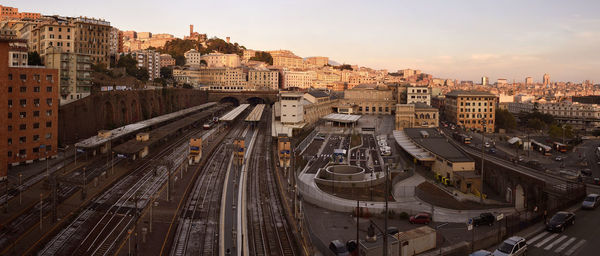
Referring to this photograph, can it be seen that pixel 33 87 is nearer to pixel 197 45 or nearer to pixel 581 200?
pixel 581 200

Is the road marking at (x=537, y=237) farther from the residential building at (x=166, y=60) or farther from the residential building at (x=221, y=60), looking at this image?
the residential building at (x=221, y=60)

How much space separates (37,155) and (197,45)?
414 ft

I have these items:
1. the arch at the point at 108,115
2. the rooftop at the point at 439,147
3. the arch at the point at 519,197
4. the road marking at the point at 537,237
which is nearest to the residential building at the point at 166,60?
the arch at the point at 108,115

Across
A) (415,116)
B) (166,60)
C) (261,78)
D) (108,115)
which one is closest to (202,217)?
(108,115)

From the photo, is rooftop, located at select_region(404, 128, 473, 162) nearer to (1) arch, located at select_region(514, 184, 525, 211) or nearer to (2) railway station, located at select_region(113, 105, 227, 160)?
(1) arch, located at select_region(514, 184, 525, 211)

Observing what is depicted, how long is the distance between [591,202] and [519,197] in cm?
387

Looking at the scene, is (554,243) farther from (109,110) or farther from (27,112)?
(109,110)

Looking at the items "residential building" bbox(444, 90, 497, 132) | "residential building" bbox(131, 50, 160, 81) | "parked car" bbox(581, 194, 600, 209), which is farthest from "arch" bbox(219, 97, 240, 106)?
"parked car" bbox(581, 194, 600, 209)

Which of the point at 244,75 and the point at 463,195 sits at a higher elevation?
the point at 244,75

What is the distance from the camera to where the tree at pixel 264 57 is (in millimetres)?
168150

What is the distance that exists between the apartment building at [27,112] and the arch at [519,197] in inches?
1401

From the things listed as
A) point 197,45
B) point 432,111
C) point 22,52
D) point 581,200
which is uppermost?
point 197,45

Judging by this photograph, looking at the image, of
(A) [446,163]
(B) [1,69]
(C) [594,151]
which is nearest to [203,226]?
(A) [446,163]

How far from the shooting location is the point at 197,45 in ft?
513
